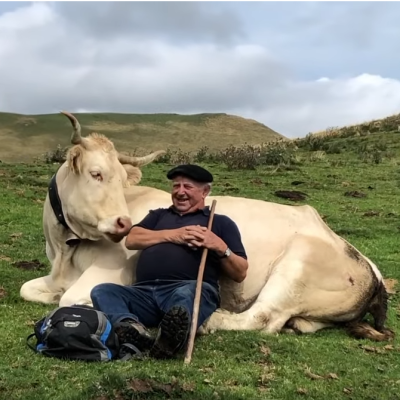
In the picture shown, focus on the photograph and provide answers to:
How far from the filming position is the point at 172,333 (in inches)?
207

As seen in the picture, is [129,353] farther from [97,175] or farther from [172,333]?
[97,175]

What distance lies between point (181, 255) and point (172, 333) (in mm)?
1281

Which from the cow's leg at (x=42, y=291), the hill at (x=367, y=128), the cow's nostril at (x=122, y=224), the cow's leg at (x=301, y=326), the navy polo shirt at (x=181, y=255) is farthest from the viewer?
the hill at (x=367, y=128)

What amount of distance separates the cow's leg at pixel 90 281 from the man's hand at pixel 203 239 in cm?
113

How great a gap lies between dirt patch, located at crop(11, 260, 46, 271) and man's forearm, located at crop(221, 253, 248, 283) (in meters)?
4.17

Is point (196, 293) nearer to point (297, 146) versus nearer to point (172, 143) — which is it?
point (297, 146)

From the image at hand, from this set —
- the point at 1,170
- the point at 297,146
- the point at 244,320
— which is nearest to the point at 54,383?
the point at 244,320

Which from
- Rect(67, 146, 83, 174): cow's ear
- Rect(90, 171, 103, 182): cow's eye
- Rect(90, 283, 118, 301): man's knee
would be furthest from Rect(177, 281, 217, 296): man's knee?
Rect(67, 146, 83, 174): cow's ear

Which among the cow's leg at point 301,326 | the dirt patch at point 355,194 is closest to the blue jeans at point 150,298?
the cow's leg at point 301,326

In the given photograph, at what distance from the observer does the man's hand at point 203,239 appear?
6.26m

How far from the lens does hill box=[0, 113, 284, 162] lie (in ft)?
207

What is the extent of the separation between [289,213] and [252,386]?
10.4ft

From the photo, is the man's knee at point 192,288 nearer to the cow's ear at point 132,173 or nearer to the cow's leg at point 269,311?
the cow's leg at point 269,311

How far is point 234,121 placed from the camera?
277ft
